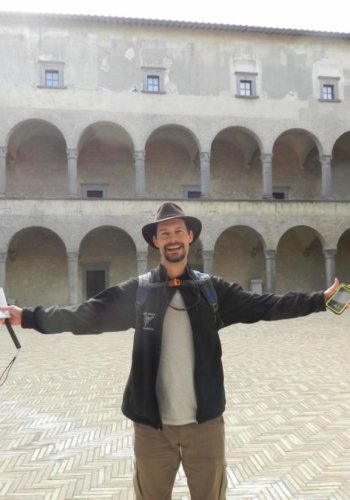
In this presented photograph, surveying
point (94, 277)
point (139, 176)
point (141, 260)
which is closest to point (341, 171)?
point (139, 176)

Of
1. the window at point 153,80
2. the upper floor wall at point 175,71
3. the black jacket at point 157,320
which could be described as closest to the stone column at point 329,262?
the upper floor wall at point 175,71

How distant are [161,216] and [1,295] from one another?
0.95 meters

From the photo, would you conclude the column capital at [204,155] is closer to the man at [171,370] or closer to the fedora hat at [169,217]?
the fedora hat at [169,217]

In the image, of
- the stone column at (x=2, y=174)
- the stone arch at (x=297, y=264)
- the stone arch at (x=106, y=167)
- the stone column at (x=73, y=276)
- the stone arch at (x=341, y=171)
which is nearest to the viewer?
the stone column at (x=2, y=174)

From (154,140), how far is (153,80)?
3434 mm

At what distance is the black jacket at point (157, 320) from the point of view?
7.54ft

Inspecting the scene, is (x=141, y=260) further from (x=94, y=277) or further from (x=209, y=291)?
(x=209, y=291)

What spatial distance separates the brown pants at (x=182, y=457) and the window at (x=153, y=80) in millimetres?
18681

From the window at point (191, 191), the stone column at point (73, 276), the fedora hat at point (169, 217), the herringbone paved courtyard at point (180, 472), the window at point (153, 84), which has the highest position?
the window at point (153, 84)

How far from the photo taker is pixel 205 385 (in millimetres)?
2309

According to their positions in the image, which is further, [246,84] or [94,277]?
[94,277]

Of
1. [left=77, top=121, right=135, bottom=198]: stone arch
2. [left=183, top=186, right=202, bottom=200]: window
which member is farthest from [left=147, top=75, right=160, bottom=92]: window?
[left=183, top=186, right=202, bottom=200]: window

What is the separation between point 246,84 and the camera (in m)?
20.3

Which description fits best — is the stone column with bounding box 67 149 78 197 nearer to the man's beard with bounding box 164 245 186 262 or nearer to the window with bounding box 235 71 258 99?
the window with bounding box 235 71 258 99
